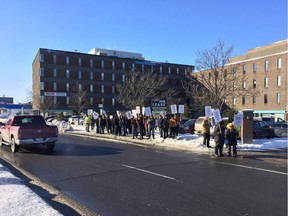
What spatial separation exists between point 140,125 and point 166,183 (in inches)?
611

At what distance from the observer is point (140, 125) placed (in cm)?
2438

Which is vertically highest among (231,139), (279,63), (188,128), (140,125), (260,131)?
(279,63)

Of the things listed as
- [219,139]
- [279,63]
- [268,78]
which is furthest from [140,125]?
[268,78]

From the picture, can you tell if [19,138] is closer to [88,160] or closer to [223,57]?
[88,160]

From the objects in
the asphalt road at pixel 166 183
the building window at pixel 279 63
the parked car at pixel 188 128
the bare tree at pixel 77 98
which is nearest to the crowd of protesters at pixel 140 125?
the parked car at pixel 188 128

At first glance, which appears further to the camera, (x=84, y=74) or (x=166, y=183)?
(x=84, y=74)

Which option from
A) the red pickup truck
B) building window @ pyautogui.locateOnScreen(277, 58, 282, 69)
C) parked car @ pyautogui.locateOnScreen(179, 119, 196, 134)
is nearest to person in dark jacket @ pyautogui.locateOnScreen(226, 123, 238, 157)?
the red pickup truck

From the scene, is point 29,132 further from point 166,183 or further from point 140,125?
point 140,125

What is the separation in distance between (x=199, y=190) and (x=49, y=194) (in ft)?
11.5

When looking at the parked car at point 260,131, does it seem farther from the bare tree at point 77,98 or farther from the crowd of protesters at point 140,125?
the bare tree at point 77,98

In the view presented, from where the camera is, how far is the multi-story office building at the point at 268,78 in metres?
67.8

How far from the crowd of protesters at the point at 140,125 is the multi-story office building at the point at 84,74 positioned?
5817 cm

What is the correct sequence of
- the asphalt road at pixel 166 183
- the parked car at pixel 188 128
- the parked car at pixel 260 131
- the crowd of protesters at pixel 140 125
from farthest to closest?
the parked car at pixel 188 128 < the parked car at pixel 260 131 < the crowd of protesters at pixel 140 125 < the asphalt road at pixel 166 183

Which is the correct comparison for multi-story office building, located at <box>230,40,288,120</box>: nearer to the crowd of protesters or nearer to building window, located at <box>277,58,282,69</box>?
building window, located at <box>277,58,282,69</box>
